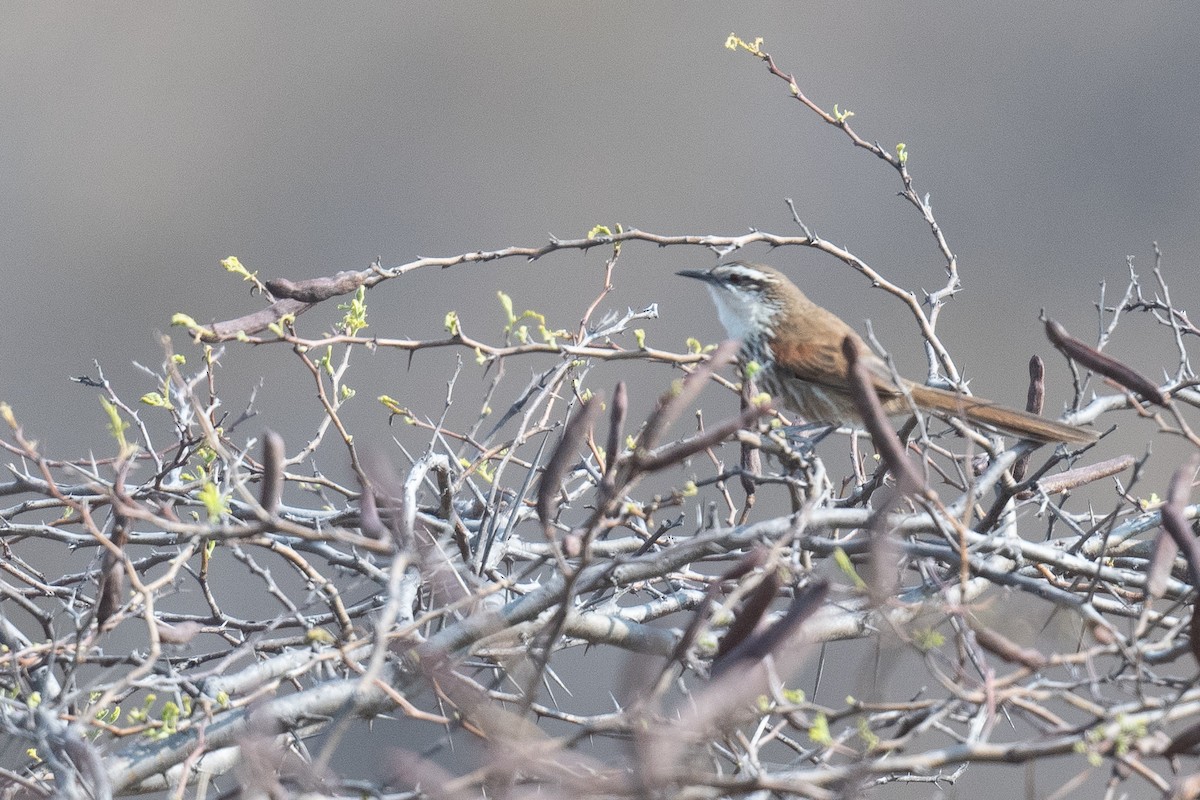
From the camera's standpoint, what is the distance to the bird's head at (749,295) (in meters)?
4.62

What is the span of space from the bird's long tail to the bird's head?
1.00 metres

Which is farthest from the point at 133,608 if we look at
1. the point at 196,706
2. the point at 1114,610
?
the point at 1114,610

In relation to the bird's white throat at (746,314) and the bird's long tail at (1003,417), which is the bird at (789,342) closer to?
the bird's white throat at (746,314)

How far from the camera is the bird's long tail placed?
127 inches

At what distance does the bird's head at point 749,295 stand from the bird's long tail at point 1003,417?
3.29ft

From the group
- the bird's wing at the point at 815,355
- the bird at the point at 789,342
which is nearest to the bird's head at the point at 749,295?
the bird at the point at 789,342

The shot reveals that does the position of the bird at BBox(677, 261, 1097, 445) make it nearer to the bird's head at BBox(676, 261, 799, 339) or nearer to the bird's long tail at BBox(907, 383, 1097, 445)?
the bird's head at BBox(676, 261, 799, 339)

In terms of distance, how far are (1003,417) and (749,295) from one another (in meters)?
1.43

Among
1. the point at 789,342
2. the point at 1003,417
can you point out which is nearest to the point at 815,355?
the point at 789,342

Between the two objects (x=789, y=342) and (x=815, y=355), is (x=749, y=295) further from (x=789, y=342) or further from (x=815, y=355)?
(x=815, y=355)

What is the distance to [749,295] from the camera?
467 centimetres

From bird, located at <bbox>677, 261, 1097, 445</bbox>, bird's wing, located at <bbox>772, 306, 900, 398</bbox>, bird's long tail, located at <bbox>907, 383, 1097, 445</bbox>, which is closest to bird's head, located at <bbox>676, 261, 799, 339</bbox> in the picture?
bird, located at <bbox>677, 261, 1097, 445</bbox>

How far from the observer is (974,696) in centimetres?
165

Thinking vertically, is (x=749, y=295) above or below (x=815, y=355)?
above
